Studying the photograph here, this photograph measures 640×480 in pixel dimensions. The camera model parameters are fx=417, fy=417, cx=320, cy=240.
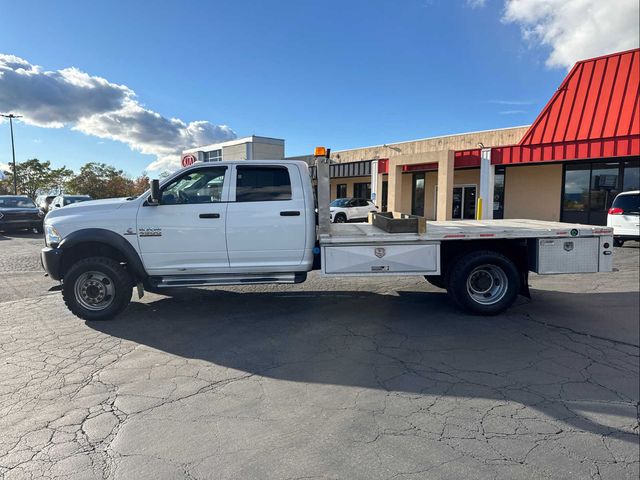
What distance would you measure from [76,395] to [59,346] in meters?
1.44

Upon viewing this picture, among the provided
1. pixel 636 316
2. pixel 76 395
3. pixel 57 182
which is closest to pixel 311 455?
pixel 76 395

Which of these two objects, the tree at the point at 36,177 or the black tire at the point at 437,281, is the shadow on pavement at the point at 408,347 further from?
the tree at the point at 36,177

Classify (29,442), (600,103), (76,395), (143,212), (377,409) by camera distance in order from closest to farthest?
1. (29,442)
2. (377,409)
3. (76,395)
4. (143,212)
5. (600,103)

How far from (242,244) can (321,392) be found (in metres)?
2.57

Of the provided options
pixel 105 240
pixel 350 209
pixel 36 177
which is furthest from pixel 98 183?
pixel 105 240

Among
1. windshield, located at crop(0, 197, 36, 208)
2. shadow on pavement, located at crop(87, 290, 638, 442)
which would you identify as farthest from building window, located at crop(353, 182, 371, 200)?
shadow on pavement, located at crop(87, 290, 638, 442)

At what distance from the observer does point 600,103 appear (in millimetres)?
17641

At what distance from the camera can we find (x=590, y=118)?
17766 millimetres

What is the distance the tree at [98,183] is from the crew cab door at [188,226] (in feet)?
142

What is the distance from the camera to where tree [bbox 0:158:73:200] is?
4622 centimetres

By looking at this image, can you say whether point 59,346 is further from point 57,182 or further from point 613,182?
point 57,182

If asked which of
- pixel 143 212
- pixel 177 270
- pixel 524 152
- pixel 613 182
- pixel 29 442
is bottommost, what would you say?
pixel 29 442

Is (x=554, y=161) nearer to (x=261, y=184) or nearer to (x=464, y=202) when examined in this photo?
(x=464, y=202)

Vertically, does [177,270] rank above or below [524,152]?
below
